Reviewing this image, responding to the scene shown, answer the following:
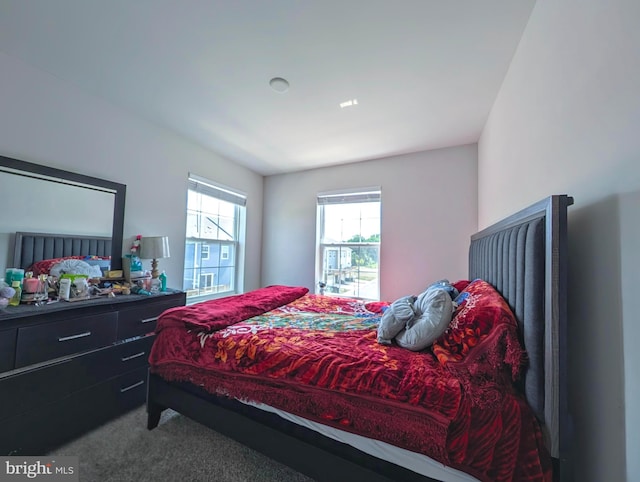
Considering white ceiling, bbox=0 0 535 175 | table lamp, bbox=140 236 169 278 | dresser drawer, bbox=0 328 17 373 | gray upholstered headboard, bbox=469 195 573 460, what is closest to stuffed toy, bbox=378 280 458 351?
gray upholstered headboard, bbox=469 195 573 460

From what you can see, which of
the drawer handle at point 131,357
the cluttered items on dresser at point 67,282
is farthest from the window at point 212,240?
the drawer handle at point 131,357

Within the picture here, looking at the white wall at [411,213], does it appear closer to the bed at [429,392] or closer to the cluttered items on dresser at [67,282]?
the bed at [429,392]

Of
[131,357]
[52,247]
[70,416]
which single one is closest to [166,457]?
[70,416]

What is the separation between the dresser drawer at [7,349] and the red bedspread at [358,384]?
26.1 inches

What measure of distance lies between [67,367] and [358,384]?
71.7 inches

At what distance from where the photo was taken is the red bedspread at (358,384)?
0.92 metres

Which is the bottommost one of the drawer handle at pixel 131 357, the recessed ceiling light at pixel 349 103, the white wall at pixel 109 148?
the drawer handle at pixel 131 357

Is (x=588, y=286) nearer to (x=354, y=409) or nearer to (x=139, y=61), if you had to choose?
(x=354, y=409)

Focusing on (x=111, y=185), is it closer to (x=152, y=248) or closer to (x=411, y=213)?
(x=152, y=248)

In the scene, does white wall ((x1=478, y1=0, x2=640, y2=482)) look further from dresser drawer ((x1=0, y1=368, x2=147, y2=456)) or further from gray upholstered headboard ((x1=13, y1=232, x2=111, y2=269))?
gray upholstered headboard ((x1=13, y1=232, x2=111, y2=269))

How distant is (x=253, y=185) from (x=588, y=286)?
383cm

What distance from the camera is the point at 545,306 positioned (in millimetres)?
942

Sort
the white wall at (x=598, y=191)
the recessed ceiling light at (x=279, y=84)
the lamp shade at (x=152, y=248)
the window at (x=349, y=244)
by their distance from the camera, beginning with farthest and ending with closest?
the window at (x=349, y=244) < the lamp shade at (x=152, y=248) < the recessed ceiling light at (x=279, y=84) < the white wall at (x=598, y=191)

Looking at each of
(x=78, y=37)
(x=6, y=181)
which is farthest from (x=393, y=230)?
(x=6, y=181)
